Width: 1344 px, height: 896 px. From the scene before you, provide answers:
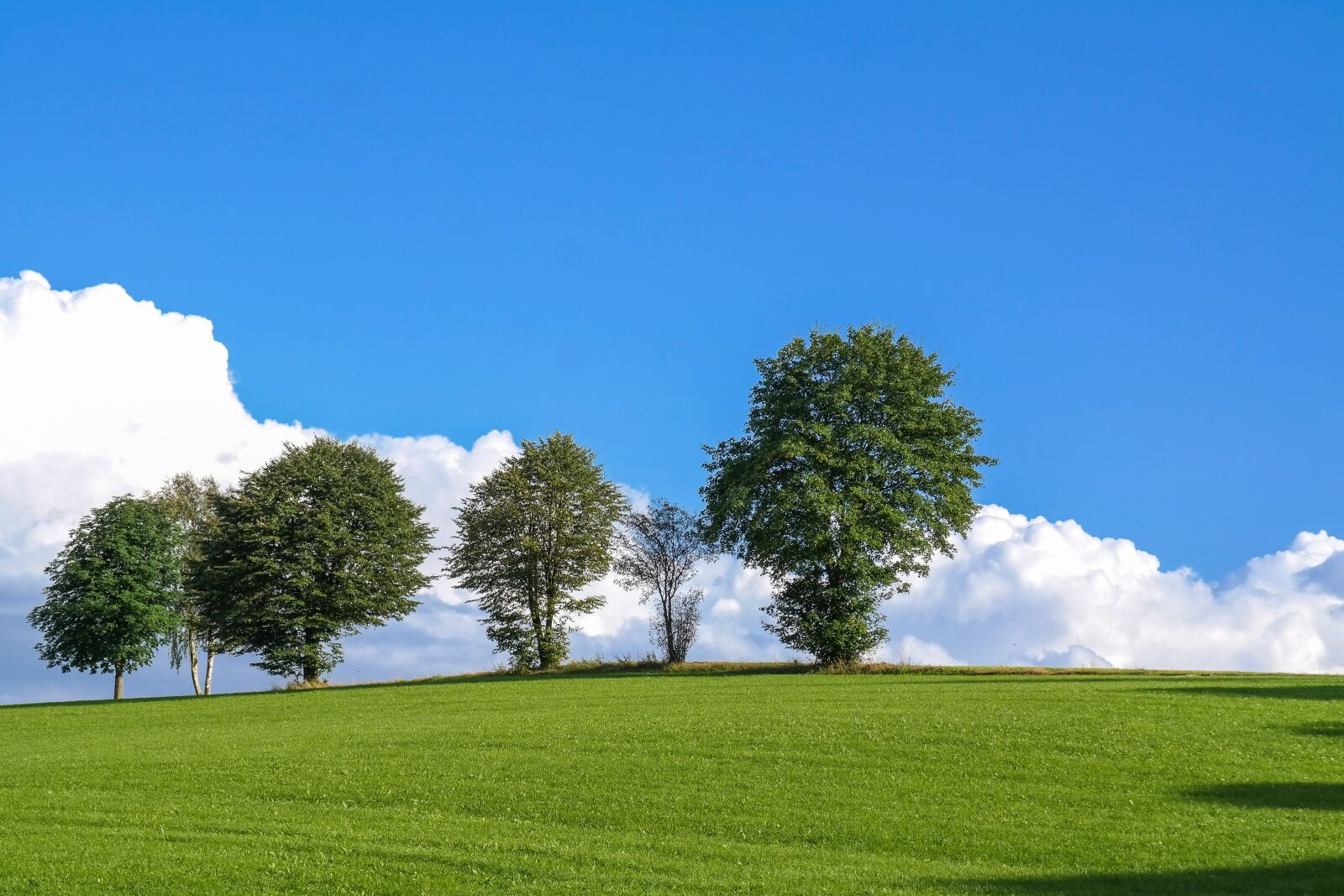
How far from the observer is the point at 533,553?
224ft

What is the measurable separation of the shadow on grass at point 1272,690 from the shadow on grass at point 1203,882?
1962cm

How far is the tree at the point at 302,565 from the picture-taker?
6456 cm

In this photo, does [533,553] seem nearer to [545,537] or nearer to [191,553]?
[545,537]

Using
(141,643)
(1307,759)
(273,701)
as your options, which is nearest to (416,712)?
(273,701)

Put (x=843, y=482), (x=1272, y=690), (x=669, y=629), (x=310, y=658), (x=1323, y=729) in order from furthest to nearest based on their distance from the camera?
(x=669, y=629) → (x=310, y=658) → (x=843, y=482) → (x=1272, y=690) → (x=1323, y=729)

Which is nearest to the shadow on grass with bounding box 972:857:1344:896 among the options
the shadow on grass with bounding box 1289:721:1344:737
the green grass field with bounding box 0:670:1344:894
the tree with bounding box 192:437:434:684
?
the green grass field with bounding box 0:670:1344:894

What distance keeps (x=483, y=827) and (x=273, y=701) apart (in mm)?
33504

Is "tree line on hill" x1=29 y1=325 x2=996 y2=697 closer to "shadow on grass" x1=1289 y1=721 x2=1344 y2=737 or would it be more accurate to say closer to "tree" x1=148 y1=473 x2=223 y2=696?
"tree" x1=148 y1=473 x2=223 y2=696

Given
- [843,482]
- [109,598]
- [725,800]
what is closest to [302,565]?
[109,598]

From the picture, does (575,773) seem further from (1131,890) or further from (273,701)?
(273,701)

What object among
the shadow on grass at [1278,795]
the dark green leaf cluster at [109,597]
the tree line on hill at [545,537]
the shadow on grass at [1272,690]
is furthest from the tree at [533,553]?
the shadow on grass at [1278,795]

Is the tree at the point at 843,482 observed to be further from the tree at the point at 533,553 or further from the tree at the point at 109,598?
the tree at the point at 109,598

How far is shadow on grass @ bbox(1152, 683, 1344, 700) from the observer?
35969mm

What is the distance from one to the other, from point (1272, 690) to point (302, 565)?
51085 mm
